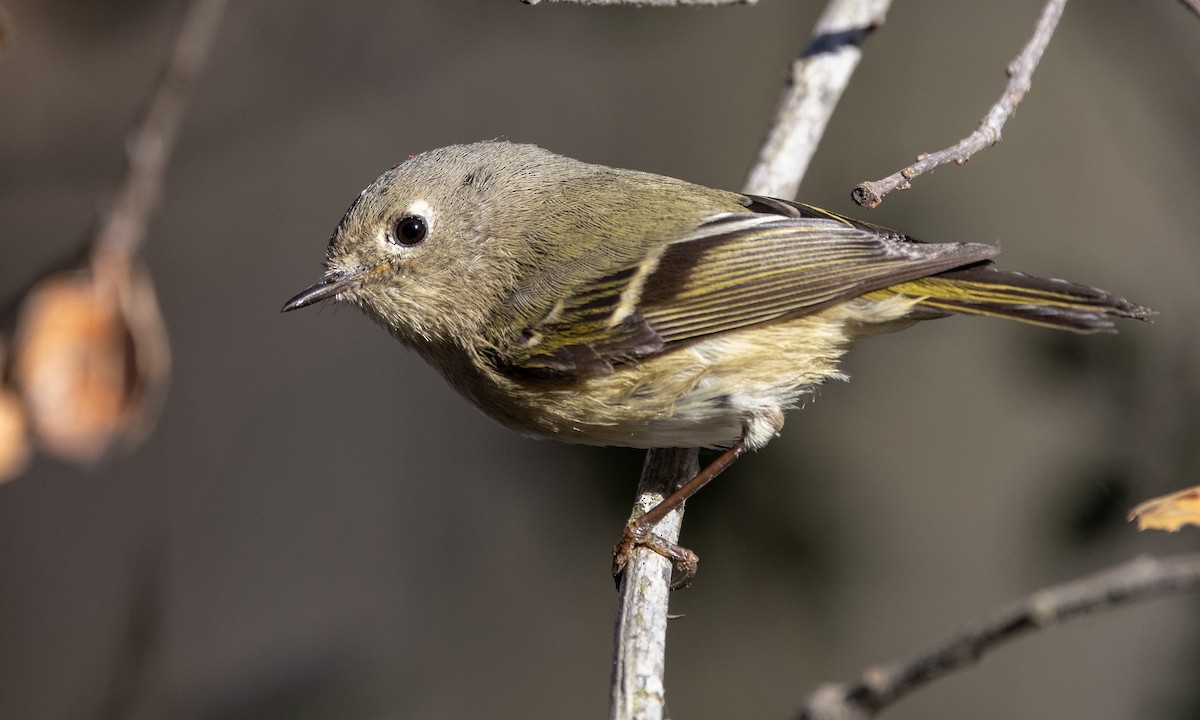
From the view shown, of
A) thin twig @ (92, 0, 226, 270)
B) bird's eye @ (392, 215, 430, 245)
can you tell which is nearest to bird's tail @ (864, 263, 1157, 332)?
bird's eye @ (392, 215, 430, 245)

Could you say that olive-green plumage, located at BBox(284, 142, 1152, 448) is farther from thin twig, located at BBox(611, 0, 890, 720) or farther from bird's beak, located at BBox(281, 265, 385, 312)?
thin twig, located at BBox(611, 0, 890, 720)

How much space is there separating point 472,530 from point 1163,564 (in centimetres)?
286

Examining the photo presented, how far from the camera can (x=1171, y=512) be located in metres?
1.21

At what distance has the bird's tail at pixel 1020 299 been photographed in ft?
5.21

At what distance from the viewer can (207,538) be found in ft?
11.5

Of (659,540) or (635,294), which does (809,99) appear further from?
(659,540)

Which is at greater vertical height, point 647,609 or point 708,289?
point 708,289

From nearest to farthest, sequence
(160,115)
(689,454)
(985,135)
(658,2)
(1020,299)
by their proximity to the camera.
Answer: (160,115), (985,135), (1020,299), (658,2), (689,454)

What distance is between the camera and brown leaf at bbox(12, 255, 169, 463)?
1358 mm

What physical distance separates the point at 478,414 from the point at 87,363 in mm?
2190

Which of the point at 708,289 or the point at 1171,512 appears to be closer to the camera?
the point at 1171,512

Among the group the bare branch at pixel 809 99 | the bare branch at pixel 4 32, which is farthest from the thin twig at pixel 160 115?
the bare branch at pixel 809 99

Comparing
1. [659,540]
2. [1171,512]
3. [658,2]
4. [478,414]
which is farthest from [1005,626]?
[478,414]

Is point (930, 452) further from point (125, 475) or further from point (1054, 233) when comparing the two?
point (125, 475)
